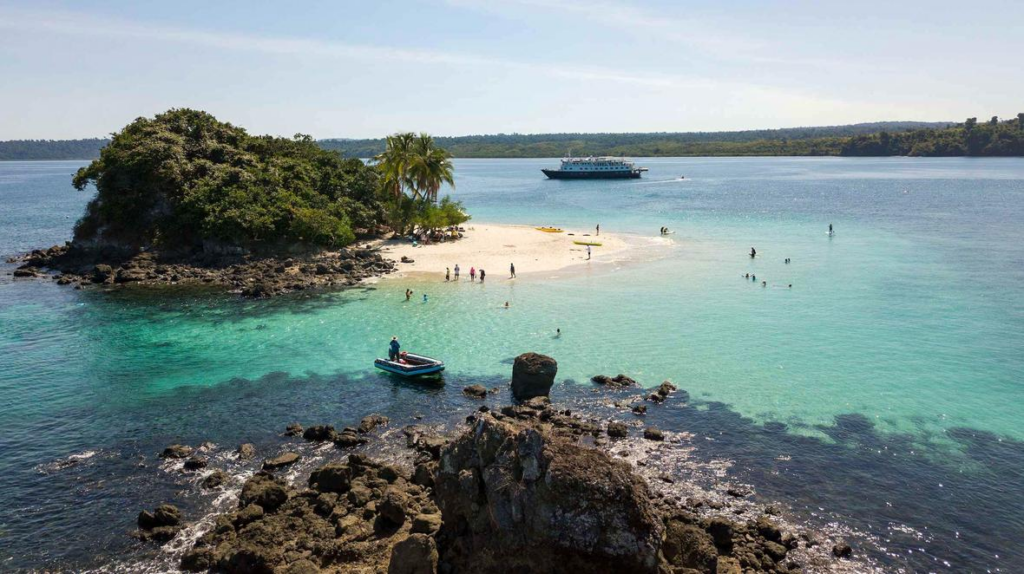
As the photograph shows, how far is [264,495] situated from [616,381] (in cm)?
1880

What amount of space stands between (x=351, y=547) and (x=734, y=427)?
18.0m

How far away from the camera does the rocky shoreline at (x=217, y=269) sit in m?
56.2

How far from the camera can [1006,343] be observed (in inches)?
1540

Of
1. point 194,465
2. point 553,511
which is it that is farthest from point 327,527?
point 553,511

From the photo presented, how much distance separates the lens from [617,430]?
90.9 feet

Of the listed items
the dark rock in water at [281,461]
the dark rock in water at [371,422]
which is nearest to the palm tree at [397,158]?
the dark rock in water at [371,422]

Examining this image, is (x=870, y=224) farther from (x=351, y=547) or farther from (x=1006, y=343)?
(x=351, y=547)

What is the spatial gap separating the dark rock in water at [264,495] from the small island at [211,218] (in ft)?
108

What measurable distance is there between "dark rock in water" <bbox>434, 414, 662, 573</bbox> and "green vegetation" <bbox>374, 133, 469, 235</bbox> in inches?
2445

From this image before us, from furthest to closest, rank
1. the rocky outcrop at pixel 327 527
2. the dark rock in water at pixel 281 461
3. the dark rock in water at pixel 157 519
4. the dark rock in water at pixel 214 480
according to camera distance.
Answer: the dark rock in water at pixel 281 461
the dark rock in water at pixel 214 480
the dark rock in water at pixel 157 519
the rocky outcrop at pixel 327 527

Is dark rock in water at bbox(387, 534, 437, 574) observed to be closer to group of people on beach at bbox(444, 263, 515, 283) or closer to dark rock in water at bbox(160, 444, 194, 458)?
dark rock in water at bbox(160, 444, 194, 458)

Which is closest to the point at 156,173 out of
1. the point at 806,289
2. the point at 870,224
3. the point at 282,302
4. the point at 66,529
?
the point at 282,302

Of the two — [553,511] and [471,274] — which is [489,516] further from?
[471,274]

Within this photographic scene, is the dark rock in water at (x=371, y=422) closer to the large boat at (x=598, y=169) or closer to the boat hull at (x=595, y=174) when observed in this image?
the large boat at (x=598, y=169)
